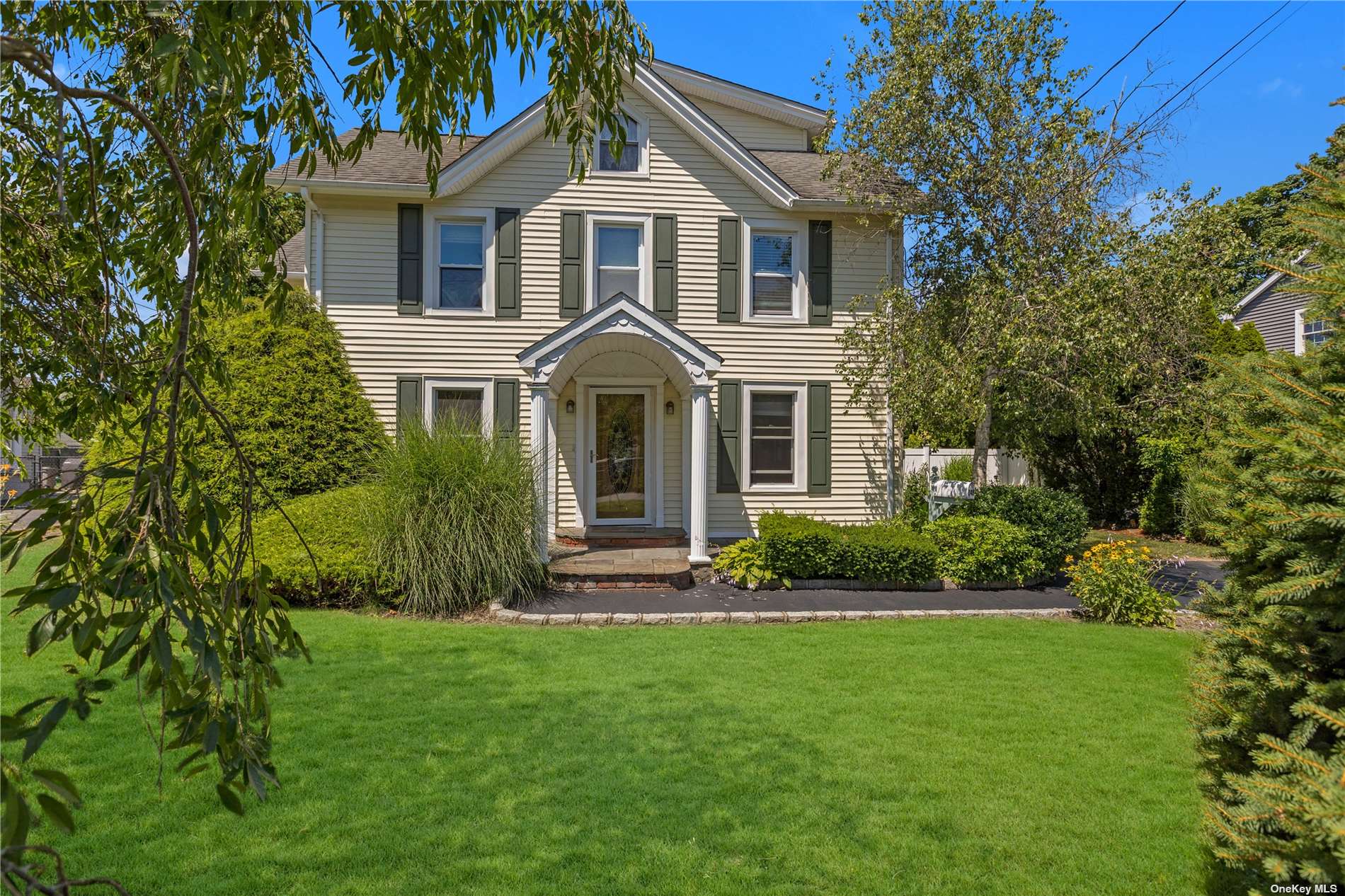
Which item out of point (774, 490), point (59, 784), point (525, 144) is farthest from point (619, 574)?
point (59, 784)

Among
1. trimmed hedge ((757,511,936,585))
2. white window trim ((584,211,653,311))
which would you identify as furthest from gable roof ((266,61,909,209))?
trimmed hedge ((757,511,936,585))

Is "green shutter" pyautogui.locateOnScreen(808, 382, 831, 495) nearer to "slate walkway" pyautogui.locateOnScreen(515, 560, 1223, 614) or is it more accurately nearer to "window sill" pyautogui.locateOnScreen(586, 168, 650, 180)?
"slate walkway" pyautogui.locateOnScreen(515, 560, 1223, 614)

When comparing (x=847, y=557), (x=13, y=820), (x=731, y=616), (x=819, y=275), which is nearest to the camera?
(x=13, y=820)

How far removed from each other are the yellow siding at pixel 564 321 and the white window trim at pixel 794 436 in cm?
14

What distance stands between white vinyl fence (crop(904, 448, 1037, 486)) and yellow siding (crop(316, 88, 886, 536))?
15.2 ft

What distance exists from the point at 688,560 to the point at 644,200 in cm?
614

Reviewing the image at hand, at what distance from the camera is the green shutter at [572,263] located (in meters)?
12.9

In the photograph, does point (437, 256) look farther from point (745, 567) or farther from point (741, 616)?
point (741, 616)

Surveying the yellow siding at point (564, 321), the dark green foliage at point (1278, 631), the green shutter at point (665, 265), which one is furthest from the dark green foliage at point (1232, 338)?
the dark green foliage at point (1278, 631)

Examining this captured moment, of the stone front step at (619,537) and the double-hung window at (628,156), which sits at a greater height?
the double-hung window at (628,156)

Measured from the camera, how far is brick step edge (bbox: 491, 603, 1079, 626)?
8.53 m

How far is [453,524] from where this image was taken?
9023mm

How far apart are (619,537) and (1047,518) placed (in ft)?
20.9

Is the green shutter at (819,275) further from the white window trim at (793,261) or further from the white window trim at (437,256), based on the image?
the white window trim at (437,256)
